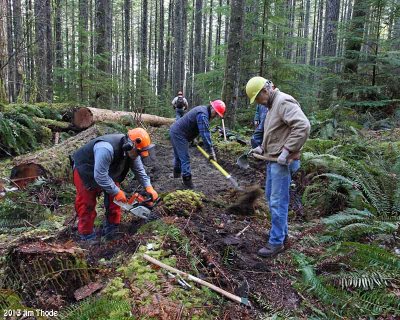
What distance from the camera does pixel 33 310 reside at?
2727 mm

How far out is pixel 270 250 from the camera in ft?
14.2

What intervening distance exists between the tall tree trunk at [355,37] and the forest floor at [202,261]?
7505 mm

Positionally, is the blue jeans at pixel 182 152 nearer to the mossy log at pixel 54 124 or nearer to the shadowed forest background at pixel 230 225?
the shadowed forest background at pixel 230 225

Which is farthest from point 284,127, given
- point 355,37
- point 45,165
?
point 355,37

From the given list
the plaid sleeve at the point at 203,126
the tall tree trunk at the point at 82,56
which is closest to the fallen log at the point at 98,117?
the tall tree trunk at the point at 82,56

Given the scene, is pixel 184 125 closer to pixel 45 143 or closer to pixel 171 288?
pixel 171 288

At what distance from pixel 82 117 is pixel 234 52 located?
518 cm

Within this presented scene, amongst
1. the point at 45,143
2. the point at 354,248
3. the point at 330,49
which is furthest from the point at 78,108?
the point at 330,49

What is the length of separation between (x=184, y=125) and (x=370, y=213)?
3.75 m

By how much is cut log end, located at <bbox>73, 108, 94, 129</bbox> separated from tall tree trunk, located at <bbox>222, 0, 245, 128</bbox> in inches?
169

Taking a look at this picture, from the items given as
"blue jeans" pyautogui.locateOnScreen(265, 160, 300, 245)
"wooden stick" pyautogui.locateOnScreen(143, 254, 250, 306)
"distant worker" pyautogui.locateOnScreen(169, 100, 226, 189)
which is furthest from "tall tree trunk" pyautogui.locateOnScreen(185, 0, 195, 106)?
"wooden stick" pyautogui.locateOnScreen(143, 254, 250, 306)

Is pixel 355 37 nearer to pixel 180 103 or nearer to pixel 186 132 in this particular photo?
pixel 180 103

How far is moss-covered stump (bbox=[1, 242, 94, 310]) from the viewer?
10.4 feet

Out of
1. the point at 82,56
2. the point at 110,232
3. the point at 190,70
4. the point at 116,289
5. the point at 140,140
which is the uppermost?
the point at 82,56
